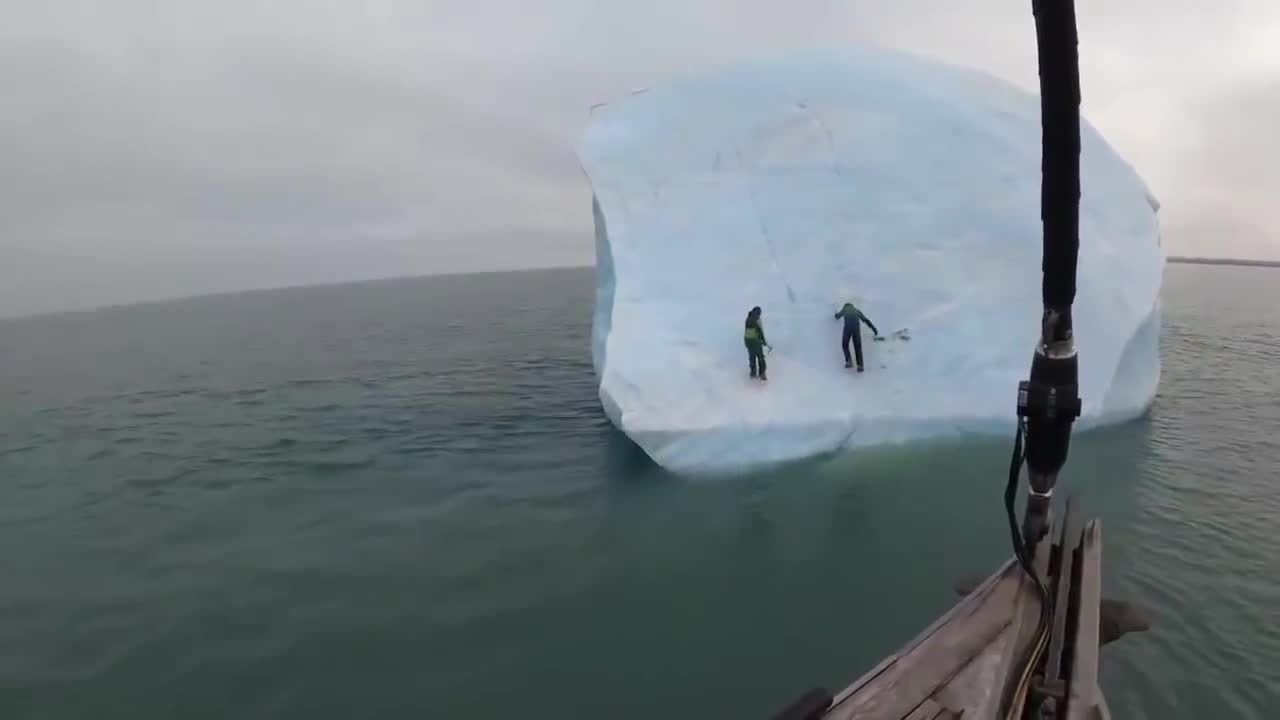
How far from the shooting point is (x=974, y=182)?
9195mm

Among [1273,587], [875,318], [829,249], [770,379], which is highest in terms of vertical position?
[829,249]

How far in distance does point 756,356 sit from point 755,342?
7.8 inches

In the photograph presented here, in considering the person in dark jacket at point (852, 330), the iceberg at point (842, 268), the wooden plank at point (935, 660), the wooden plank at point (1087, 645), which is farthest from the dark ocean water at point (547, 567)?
the wooden plank at point (1087, 645)

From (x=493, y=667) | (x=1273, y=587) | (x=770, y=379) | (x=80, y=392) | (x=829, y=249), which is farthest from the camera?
(x=80, y=392)

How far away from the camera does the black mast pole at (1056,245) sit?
1.54 meters

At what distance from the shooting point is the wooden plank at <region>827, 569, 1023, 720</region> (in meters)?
2.71

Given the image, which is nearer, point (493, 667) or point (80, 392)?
point (493, 667)

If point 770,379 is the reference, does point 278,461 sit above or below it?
below

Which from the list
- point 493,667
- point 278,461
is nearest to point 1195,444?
point 493,667

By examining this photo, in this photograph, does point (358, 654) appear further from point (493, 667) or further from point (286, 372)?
point (286, 372)

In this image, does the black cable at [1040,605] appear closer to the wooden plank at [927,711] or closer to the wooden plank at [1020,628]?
the wooden plank at [1020,628]

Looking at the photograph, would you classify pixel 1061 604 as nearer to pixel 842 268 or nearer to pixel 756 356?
pixel 756 356

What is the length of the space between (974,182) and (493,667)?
8.47 metres

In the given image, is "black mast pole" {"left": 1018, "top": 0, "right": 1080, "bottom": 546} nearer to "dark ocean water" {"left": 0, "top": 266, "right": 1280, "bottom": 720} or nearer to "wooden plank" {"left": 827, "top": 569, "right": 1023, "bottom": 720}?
Answer: "wooden plank" {"left": 827, "top": 569, "right": 1023, "bottom": 720}
